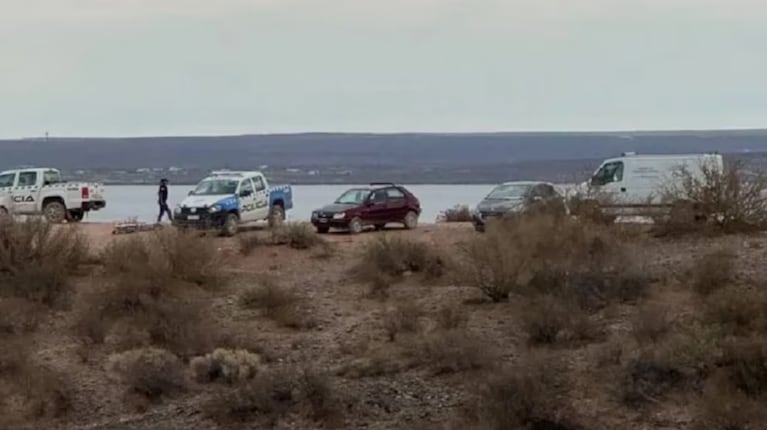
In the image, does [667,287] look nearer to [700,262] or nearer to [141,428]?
[700,262]

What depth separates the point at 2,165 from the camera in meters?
104

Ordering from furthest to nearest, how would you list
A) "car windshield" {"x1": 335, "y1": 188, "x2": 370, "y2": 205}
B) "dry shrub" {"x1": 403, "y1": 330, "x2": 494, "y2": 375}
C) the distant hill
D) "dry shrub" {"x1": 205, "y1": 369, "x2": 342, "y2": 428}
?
1. the distant hill
2. "car windshield" {"x1": 335, "y1": 188, "x2": 370, "y2": 205}
3. "dry shrub" {"x1": 403, "y1": 330, "x2": 494, "y2": 375}
4. "dry shrub" {"x1": 205, "y1": 369, "x2": 342, "y2": 428}

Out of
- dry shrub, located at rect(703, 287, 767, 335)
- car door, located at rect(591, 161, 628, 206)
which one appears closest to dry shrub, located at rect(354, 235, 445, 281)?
car door, located at rect(591, 161, 628, 206)

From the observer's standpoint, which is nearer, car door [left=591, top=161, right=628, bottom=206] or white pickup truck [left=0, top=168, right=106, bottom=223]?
car door [left=591, top=161, right=628, bottom=206]

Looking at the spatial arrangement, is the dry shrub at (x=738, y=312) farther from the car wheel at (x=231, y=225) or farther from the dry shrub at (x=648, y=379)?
the car wheel at (x=231, y=225)

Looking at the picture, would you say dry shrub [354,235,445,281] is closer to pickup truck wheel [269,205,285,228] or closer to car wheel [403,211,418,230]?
pickup truck wheel [269,205,285,228]

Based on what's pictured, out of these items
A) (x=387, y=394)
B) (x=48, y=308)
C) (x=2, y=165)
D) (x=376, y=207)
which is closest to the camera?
(x=387, y=394)

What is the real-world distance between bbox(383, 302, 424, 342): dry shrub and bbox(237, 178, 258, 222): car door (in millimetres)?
19342

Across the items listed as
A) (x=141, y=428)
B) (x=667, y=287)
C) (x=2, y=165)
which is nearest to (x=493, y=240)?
(x=667, y=287)

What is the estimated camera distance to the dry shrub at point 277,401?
794 inches

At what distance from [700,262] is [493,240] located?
4.18m

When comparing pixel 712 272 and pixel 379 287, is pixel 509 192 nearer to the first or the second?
pixel 379 287

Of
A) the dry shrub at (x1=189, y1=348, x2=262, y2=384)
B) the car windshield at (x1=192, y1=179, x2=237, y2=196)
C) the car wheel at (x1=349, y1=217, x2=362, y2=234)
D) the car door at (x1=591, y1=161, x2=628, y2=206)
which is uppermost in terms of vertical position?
the car door at (x1=591, y1=161, x2=628, y2=206)

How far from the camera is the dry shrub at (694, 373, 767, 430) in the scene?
1784cm
